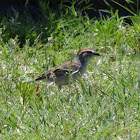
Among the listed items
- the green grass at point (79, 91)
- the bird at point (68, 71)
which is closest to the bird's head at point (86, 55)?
the bird at point (68, 71)

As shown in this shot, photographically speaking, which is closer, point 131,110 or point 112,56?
point 131,110

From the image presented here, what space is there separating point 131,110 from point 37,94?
1.47 m

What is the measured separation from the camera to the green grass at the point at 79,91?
545 centimetres

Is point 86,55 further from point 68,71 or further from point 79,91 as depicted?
point 79,91

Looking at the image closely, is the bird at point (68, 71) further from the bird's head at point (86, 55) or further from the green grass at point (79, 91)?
the green grass at point (79, 91)

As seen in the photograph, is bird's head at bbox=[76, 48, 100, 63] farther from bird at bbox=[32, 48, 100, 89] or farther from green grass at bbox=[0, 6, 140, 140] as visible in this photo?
green grass at bbox=[0, 6, 140, 140]

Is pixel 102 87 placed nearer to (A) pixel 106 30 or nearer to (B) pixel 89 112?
(B) pixel 89 112

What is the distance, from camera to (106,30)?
→ 9.00 m

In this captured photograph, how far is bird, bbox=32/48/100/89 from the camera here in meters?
7.20

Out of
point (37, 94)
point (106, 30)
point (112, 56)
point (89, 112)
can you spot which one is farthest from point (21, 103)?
point (106, 30)

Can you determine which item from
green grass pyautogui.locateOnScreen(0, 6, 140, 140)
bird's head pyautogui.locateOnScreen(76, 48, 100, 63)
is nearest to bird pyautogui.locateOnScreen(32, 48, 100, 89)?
bird's head pyautogui.locateOnScreen(76, 48, 100, 63)

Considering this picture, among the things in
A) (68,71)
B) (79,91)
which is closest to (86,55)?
(68,71)

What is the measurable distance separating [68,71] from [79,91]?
0.81m

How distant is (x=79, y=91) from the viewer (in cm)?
668
